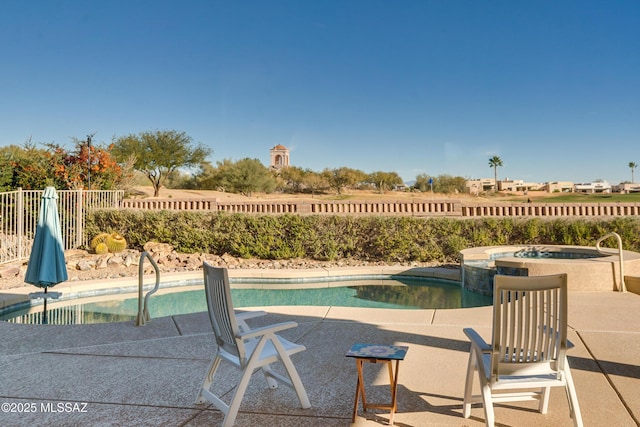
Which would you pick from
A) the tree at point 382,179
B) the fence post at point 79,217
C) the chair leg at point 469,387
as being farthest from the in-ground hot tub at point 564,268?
the tree at point 382,179

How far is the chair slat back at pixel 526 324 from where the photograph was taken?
2482 millimetres

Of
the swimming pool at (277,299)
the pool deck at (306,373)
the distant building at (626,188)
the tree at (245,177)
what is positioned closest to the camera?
the pool deck at (306,373)

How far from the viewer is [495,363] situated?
8.36 ft

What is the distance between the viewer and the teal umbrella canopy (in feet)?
21.7

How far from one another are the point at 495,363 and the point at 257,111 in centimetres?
4097

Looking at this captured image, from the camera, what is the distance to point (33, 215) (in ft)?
42.4

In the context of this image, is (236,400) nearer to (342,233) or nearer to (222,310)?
(222,310)

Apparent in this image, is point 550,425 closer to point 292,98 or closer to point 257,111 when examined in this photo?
point 292,98

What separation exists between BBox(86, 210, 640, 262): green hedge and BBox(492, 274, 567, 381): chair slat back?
910 cm

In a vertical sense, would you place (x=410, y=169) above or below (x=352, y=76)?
below

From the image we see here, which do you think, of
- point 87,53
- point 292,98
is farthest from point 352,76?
point 87,53

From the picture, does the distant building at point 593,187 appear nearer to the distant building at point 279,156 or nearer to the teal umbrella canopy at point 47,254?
the distant building at point 279,156

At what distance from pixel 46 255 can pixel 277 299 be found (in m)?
3.93

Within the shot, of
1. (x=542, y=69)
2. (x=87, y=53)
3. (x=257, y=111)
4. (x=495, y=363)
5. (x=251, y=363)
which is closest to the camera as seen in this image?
(x=495, y=363)
